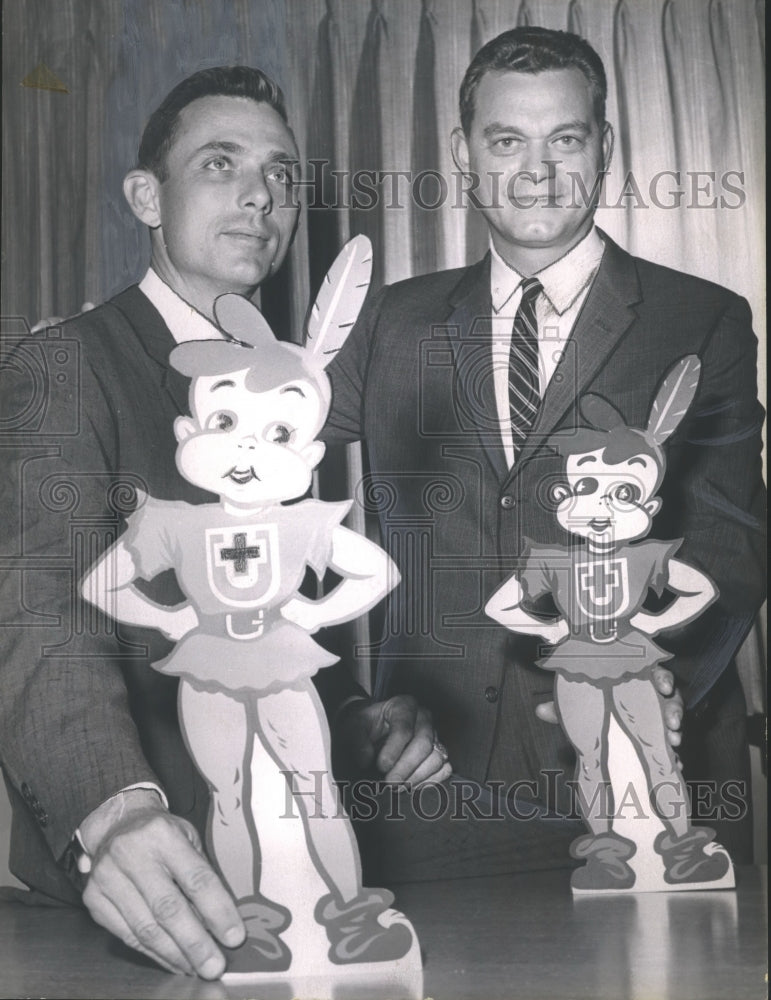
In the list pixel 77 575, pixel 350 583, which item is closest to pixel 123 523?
pixel 77 575

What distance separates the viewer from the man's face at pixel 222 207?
2863mm

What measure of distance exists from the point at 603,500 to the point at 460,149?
36.5 inches

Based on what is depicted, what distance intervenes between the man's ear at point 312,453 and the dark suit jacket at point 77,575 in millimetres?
257

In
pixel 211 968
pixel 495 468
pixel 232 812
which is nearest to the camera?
pixel 211 968

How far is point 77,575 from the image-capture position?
9.23 ft

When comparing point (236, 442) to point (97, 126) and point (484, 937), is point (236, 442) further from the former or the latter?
point (484, 937)

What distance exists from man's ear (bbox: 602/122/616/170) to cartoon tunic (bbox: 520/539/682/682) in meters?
0.94

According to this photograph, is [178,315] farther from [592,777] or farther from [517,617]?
[592,777]

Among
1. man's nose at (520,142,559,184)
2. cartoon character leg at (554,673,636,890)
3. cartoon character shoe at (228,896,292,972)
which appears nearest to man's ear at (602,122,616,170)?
man's nose at (520,142,559,184)

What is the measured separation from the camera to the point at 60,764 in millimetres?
2715

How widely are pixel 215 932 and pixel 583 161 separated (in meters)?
2.02

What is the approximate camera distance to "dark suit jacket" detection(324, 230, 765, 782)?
9.26ft

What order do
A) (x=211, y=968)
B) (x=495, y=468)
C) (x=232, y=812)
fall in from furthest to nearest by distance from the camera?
1. (x=495, y=468)
2. (x=232, y=812)
3. (x=211, y=968)

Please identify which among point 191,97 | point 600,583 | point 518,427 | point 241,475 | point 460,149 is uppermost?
point 191,97
